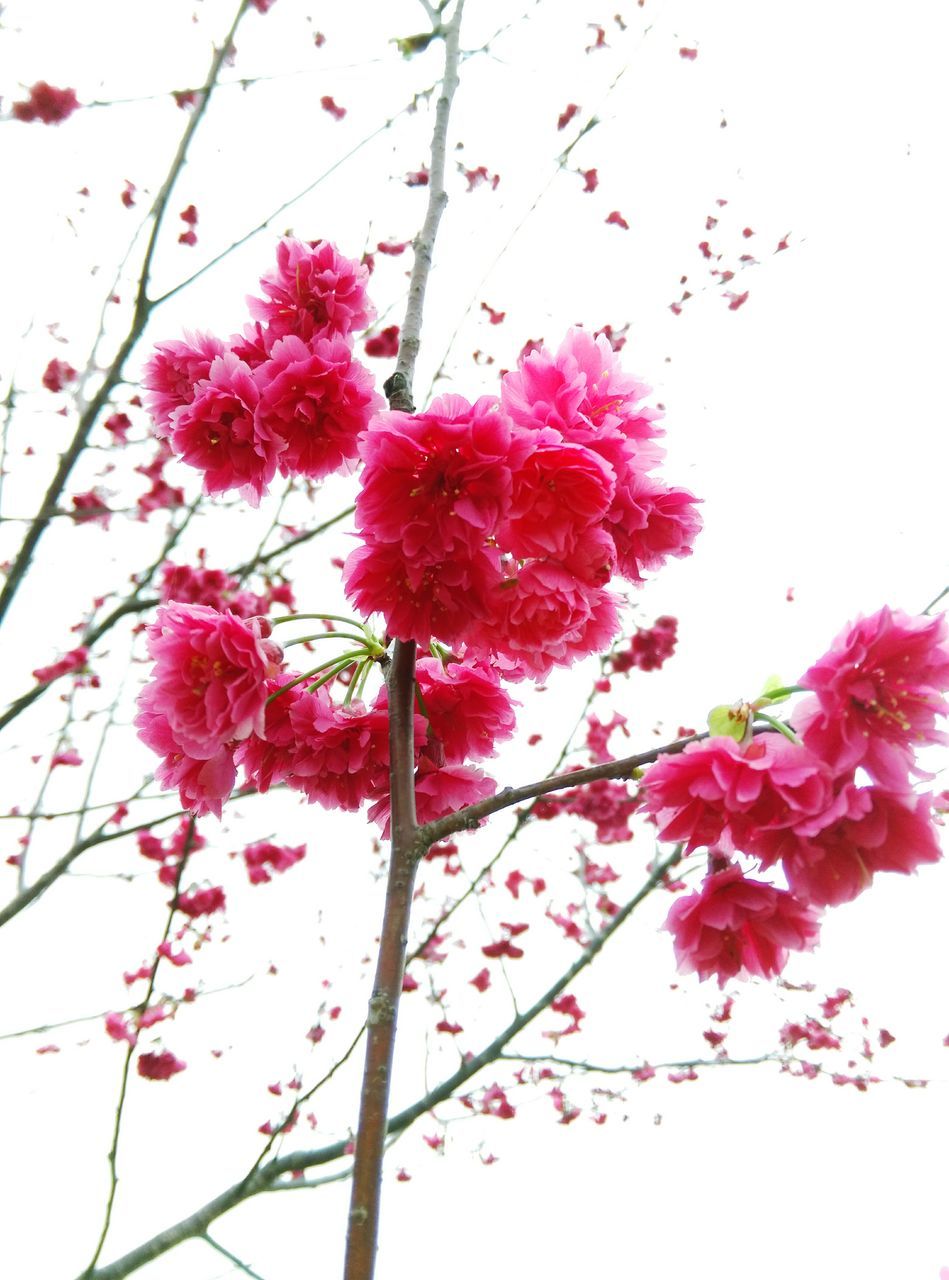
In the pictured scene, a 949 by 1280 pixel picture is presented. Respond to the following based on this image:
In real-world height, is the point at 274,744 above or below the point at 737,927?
above

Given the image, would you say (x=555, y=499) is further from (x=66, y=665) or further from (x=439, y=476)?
(x=66, y=665)

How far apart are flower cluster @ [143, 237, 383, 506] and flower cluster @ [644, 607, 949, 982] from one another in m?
0.81

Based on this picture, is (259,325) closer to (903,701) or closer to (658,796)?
(658,796)

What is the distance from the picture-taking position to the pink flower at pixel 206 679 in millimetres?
1160

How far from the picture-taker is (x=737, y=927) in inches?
41.3

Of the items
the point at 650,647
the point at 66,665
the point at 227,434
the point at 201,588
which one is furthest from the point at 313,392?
the point at 650,647

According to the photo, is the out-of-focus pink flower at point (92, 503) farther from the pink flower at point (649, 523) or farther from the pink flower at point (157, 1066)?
the pink flower at point (157, 1066)

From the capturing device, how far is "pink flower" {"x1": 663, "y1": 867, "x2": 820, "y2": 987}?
1.02 meters

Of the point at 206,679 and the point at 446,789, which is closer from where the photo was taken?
the point at 206,679

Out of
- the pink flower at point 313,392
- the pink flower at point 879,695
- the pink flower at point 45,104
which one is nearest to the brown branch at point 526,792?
the pink flower at point 879,695

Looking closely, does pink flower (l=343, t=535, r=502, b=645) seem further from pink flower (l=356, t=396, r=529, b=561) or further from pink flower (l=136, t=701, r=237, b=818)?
pink flower (l=136, t=701, r=237, b=818)

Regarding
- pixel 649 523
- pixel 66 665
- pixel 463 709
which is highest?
pixel 66 665

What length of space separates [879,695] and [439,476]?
23.8 inches

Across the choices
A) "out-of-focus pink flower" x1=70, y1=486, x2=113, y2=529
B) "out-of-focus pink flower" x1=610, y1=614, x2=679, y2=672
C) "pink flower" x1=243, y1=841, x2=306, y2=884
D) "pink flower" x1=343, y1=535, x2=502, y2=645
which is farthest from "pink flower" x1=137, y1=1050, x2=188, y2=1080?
"pink flower" x1=343, y1=535, x2=502, y2=645
